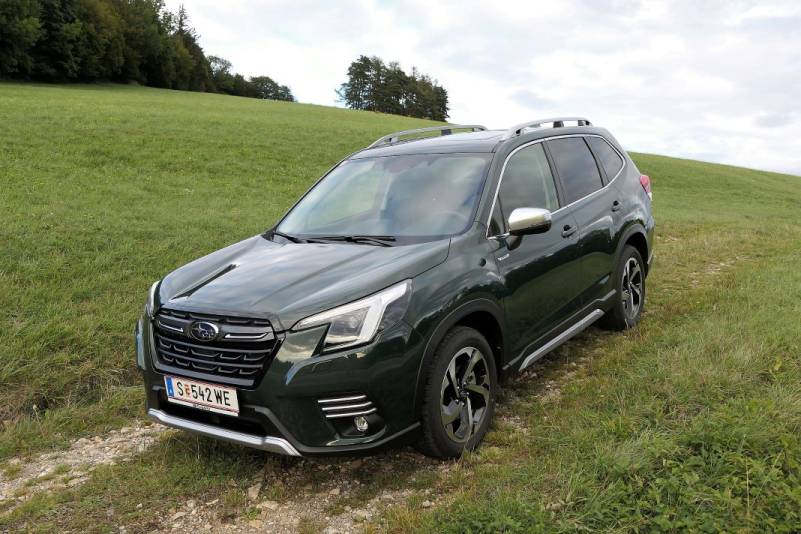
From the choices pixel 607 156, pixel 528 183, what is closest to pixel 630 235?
pixel 607 156

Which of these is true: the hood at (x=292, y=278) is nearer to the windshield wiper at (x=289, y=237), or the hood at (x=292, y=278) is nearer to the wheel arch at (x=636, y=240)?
the windshield wiper at (x=289, y=237)

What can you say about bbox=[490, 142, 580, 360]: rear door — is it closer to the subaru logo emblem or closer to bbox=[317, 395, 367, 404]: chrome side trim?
bbox=[317, 395, 367, 404]: chrome side trim

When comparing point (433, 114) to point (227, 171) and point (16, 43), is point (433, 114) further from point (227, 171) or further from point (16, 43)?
point (227, 171)

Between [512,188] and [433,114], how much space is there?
102 meters

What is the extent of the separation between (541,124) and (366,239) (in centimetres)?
207

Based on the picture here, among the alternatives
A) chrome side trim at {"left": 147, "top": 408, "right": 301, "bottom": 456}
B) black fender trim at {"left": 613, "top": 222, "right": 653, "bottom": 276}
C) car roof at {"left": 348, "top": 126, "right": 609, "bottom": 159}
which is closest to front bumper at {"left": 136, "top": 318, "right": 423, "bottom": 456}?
chrome side trim at {"left": 147, "top": 408, "right": 301, "bottom": 456}

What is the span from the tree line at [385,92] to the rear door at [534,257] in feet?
321

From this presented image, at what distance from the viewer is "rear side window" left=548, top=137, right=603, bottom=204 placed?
4.91 metres

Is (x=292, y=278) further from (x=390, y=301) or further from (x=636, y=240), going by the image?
(x=636, y=240)

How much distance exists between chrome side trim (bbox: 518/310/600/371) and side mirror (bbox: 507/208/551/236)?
86cm

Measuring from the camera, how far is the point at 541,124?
16.6 ft

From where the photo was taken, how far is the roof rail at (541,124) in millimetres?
4600

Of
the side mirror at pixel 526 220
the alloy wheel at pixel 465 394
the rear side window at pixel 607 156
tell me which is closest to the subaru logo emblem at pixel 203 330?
Result: the alloy wheel at pixel 465 394

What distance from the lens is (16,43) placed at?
158ft
